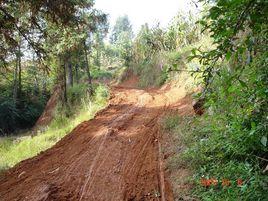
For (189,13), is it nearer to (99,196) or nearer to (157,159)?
(157,159)

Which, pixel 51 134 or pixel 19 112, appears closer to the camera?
pixel 51 134

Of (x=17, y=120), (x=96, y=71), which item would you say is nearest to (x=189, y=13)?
(x=17, y=120)

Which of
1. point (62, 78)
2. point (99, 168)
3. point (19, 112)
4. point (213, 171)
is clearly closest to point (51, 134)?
point (99, 168)

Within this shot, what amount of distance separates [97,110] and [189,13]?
9884 millimetres

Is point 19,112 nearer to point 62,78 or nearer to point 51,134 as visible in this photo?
point 62,78

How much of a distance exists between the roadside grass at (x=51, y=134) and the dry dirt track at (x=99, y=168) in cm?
122

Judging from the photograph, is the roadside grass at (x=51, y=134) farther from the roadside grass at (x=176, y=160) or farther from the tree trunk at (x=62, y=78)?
the roadside grass at (x=176, y=160)

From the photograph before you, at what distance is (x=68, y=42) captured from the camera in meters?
15.9

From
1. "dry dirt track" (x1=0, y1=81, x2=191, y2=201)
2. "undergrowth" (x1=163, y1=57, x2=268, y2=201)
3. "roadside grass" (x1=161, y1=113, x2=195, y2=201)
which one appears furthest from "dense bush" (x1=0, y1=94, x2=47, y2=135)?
"undergrowth" (x1=163, y1=57, x2=268, y2=201)

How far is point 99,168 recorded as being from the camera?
22.6 feet

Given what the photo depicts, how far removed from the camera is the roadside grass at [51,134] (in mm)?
10266

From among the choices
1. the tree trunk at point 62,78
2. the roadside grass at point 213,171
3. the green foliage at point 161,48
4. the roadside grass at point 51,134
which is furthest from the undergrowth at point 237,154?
the tree trunk at point 62,78

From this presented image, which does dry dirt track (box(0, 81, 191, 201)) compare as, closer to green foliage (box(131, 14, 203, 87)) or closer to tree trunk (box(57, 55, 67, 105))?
tree trunk (box(57, 55, 67, 105))

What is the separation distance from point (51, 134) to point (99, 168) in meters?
5.82
